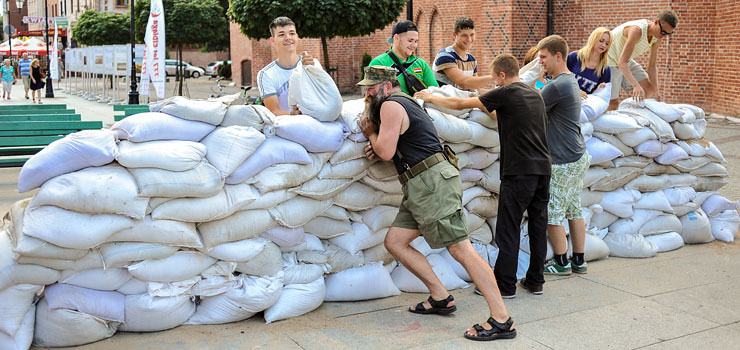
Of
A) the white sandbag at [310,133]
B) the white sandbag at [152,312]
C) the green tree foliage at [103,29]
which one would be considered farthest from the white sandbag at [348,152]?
the green tree foliage at [103,29]

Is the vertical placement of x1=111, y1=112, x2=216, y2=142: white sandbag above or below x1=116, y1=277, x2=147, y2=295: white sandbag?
above

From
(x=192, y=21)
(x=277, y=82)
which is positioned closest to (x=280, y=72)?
(x=277, y=82)

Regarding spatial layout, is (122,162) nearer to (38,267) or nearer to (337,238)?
(38,267)

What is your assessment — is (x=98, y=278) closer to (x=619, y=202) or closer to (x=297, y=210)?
(x=297, y=210)

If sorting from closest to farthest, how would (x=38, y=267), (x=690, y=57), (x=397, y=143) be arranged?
(x=38, y=267) → (x=397, y=143) → (x=690, y=57)

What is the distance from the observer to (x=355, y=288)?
5145 mm

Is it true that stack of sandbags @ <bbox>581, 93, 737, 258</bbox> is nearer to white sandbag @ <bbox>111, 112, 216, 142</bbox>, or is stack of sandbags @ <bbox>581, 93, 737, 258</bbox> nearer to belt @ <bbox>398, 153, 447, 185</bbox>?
belt @ <bbox>398, 153, 447, 185</bbox>

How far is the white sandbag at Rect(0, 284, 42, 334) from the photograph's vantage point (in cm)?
412

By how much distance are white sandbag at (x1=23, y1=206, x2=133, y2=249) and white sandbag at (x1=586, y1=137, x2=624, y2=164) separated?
3.79m

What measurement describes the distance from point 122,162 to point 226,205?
0.64 meters

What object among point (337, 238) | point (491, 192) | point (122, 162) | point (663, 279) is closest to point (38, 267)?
point (122, 162)

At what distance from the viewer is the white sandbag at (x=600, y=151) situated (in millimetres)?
6160

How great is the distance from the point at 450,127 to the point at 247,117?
148cm

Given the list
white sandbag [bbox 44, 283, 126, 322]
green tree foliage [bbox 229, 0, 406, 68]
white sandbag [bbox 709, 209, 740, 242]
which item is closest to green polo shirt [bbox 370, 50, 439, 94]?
white sandbag [bbox 44, 283, 126, 322]
